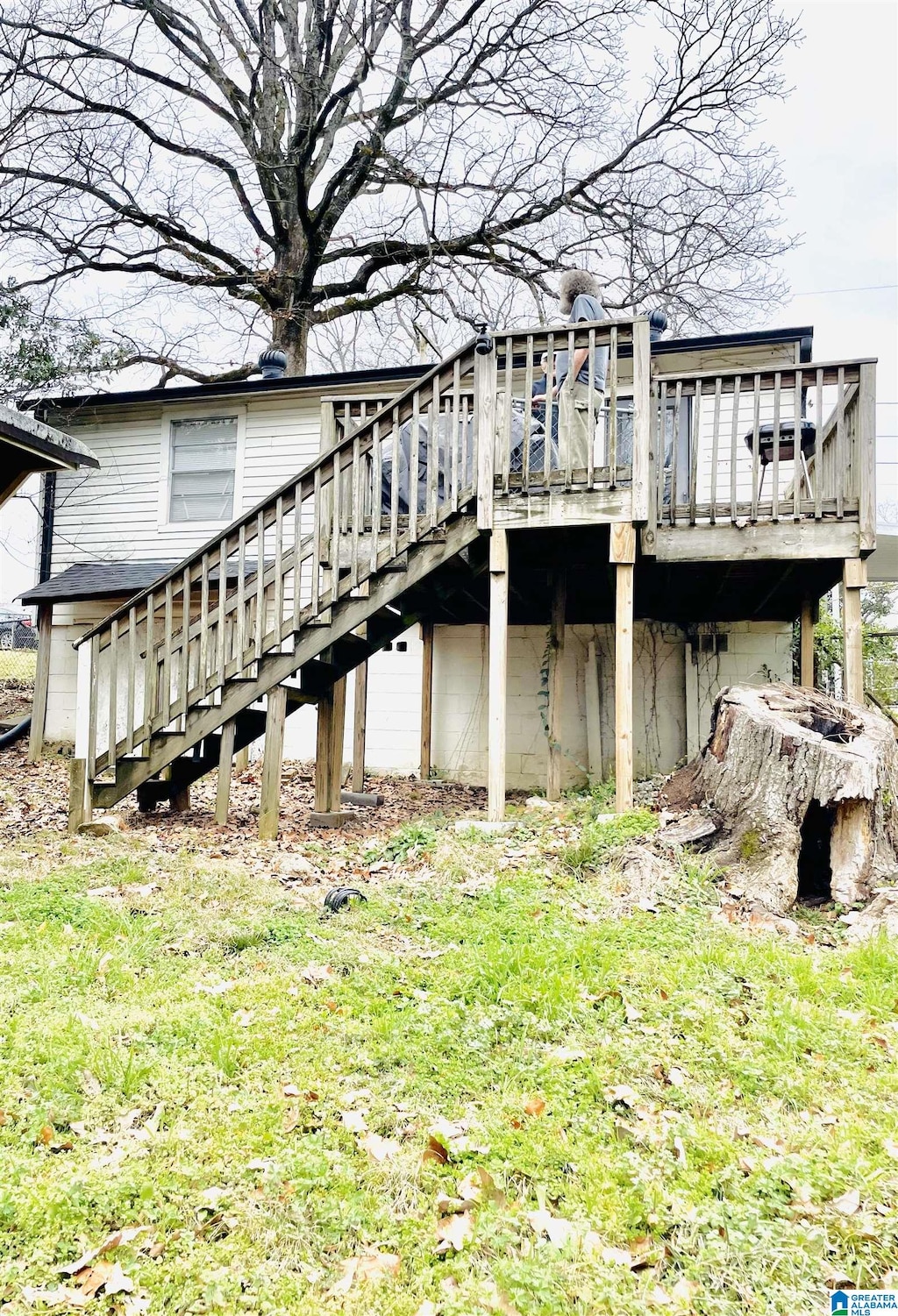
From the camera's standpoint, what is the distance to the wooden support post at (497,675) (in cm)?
655

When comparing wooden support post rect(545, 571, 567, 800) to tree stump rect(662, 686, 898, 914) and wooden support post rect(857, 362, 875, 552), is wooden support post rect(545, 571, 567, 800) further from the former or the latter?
tree stump rect(662, 686, 898, 914)

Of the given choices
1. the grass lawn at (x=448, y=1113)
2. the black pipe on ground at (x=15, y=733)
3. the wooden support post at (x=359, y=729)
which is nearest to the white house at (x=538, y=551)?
the black pipe on ground at (x=15, y=733)

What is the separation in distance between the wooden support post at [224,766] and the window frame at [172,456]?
528cm

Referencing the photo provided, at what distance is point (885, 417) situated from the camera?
122ft

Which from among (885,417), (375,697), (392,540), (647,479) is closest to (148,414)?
(375,697)

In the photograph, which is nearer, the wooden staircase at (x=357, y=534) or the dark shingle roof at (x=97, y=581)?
the wooden staircase at (x=357, y=534)

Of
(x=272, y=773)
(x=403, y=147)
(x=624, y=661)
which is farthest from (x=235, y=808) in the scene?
(x=403, y=147)

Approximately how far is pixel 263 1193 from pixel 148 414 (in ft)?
37.6

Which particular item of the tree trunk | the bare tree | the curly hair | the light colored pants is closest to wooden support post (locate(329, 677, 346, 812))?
the light colored pants

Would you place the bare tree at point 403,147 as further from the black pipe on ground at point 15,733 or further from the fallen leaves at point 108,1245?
the fallen leaves at point 108,1245

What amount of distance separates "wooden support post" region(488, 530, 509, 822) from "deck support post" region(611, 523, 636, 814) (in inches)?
32.4

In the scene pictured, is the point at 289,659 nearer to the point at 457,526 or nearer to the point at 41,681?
the point at 457,526

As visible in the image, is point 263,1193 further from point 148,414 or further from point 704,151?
point 704,151

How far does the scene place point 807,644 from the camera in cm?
866
